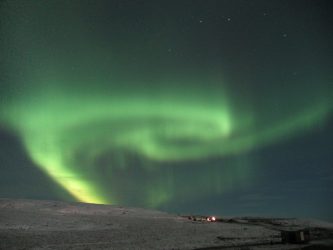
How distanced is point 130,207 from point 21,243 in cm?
2918

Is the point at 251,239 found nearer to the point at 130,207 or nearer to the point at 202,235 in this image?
the point at 202,235

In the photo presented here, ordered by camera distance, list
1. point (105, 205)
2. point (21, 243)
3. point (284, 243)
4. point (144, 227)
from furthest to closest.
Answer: point (105, 205)
point (144, 227)
point (284, 243)
point (21, 243)

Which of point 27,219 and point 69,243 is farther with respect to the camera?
point 27,219

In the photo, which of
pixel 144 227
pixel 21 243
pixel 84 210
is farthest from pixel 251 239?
pixel 84 210

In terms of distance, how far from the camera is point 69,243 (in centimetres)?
2209

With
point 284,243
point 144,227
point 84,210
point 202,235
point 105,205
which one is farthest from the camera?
point 105,205

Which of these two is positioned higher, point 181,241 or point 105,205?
point 105,205

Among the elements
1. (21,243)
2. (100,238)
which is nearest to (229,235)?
(100,238)

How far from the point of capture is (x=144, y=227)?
31.0m

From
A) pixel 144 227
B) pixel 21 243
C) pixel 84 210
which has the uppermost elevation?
pixel 84 210

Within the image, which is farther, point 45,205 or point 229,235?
point 45,205

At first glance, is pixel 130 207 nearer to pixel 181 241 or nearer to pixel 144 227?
pixel 144 227

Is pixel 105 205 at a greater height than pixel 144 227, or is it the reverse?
pixel 105 205

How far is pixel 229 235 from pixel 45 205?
912 inches
